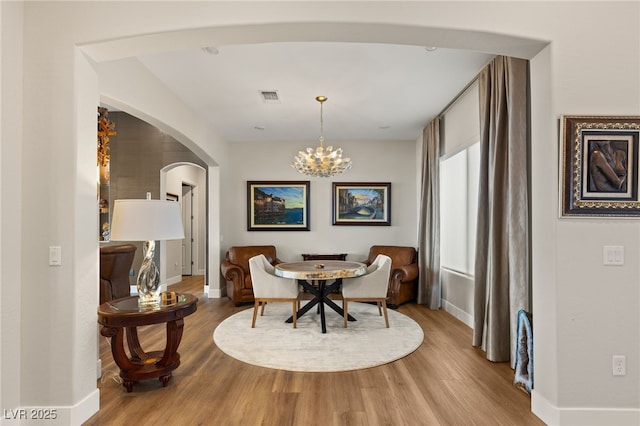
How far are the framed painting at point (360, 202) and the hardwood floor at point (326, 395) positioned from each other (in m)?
3.41

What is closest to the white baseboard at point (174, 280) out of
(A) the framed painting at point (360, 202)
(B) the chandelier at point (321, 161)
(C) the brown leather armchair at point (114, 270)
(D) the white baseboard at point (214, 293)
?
(D) the white baseboard at point (214, 293)

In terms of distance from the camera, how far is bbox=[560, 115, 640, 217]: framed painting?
224cm

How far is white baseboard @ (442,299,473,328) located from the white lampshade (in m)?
3.64

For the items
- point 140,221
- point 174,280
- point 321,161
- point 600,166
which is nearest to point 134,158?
point 174,280

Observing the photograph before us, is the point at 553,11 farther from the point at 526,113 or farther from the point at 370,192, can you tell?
the point at 370,192

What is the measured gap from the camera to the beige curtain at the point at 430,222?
5.41 meters

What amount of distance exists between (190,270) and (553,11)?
8.58 metres

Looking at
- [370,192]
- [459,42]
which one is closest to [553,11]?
[459,42]

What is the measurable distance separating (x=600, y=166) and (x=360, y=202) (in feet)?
15.3

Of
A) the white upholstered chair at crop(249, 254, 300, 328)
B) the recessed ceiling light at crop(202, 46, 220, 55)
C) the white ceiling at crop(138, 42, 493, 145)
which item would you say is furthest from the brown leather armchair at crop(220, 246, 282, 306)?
the recessed ceiling light at crop(202, 46, 220, 55)

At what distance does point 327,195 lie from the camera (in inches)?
269

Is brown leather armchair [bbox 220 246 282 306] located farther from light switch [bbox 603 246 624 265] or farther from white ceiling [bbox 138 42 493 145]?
light switch [bbox 603 246 624 265]

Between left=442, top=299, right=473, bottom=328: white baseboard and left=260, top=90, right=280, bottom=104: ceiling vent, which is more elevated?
left=260, top=90, right=280, bottom=104: ceiling vent

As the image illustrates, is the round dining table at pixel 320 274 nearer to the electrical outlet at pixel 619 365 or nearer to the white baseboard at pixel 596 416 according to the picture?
the white baseboard at pixel 596 416
